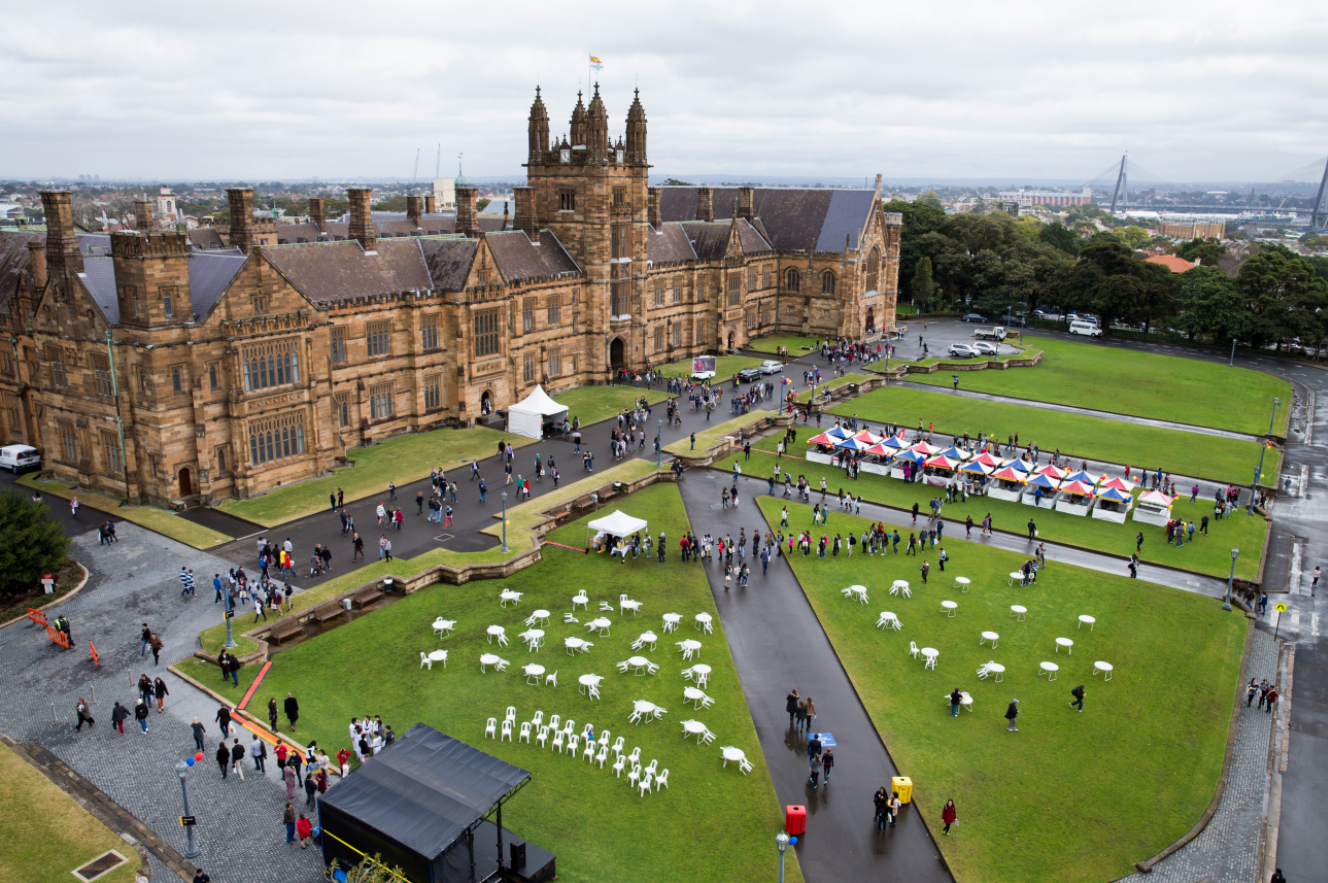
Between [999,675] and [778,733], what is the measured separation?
32.3 feet

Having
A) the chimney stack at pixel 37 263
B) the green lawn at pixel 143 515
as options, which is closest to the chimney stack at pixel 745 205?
the chimney stack at pixel 37 263

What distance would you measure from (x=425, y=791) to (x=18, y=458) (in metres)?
45.2

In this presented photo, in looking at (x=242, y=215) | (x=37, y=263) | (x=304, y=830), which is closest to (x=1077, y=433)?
(x=242, y=215)

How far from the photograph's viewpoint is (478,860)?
2439cm

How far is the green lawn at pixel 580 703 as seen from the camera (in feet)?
85.1

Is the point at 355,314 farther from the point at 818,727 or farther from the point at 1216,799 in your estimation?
the point at 1216,799

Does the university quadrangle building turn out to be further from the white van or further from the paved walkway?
the paved walkway

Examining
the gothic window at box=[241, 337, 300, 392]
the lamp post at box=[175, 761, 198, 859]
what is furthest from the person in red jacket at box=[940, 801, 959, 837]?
the gothic window at box=[241, 337, 300, 392]

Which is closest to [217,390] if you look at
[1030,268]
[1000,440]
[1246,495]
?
[1000,440]

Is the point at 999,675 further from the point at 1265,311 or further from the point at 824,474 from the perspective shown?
the point at 1265,311

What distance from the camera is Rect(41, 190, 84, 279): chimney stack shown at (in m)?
47.9

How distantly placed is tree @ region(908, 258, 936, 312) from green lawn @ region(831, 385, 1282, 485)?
41553mm

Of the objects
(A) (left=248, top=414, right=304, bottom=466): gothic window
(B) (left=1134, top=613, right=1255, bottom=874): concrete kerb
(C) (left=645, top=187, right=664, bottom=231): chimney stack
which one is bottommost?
(B) (left=1134, top=613, right=1255, bottom=874): concrete kerb

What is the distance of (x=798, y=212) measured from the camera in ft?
345
